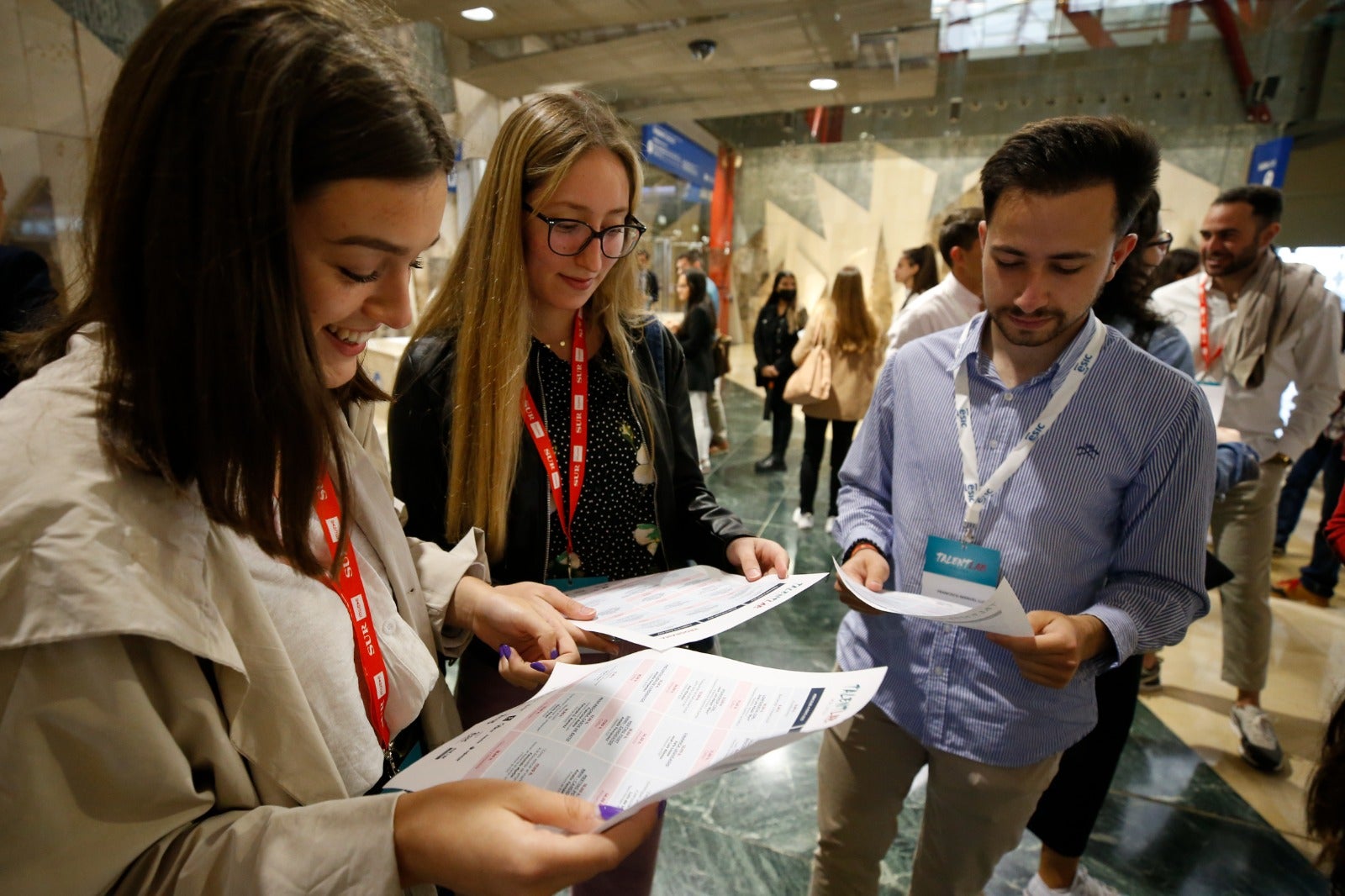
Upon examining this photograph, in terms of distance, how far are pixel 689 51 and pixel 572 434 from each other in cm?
484

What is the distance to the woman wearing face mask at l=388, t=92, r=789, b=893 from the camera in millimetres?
1259

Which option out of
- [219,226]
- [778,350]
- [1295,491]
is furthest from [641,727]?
[1295,491]

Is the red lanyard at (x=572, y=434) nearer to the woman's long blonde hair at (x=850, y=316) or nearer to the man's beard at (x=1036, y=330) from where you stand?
the man's beard at (x=1036, y=330)

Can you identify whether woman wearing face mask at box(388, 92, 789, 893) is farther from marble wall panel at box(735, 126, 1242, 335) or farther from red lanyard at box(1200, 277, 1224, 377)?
marble wall panel at box(735, 126, 1242, 335)

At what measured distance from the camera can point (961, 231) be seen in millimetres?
2869

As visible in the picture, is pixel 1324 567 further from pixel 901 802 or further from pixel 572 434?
pixel 572 434

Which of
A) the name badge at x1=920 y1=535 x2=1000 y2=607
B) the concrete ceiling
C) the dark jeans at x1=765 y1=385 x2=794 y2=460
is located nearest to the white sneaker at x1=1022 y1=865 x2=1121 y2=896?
the name badge at x1=920 y1=535 x2=1000 y2=607

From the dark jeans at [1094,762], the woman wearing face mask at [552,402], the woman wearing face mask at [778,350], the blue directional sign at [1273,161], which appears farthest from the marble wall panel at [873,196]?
the woman wearing face mask at [552,402]

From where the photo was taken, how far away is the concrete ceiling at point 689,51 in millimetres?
4094

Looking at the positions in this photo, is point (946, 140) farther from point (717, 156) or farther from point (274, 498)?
point (274, 498)

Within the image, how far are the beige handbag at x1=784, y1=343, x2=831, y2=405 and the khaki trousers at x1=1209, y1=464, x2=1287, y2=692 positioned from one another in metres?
2.21

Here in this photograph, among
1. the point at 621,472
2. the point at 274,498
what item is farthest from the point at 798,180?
the point at 274,498

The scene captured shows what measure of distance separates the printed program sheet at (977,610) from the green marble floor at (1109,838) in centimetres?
136

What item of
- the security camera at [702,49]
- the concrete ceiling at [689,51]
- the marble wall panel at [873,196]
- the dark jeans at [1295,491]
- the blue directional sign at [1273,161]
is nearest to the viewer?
the concrete ceiling at [689,51]
